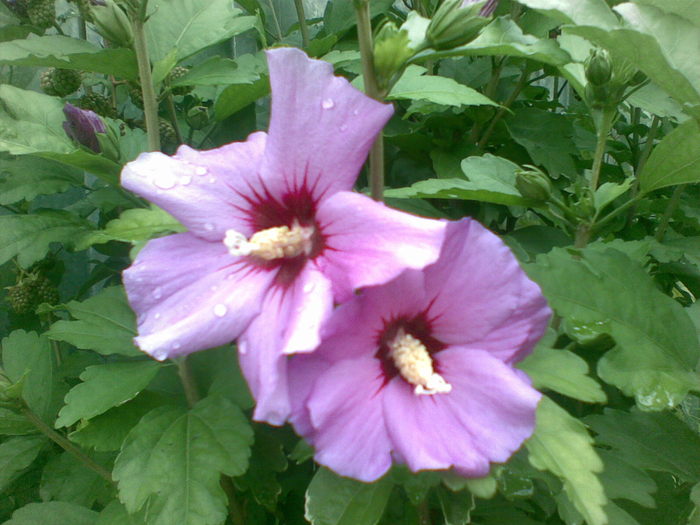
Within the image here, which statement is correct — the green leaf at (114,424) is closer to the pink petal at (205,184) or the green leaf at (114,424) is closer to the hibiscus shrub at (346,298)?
the hibiscus shrub at (346,298)

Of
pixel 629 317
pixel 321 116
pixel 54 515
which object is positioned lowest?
pixel 54 515

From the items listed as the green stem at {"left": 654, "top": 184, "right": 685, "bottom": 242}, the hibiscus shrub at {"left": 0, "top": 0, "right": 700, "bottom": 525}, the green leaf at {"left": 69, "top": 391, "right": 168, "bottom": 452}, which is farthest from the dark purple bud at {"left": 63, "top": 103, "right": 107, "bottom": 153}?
the green stem at {"left": 654, "top": 184, "right": 685, "bottom": 242}

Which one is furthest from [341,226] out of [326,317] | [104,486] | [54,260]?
[54,260]

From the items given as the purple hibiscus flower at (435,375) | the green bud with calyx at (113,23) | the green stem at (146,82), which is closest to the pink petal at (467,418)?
the purple hibiscus flower at (435,375)

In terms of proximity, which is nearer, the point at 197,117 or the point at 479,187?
the point at 479,187

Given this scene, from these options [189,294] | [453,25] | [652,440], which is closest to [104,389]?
[189,294]

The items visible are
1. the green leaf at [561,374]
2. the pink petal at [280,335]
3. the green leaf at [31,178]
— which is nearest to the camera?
the pink petal at [280,335]

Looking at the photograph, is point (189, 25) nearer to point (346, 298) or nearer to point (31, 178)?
point (31, 178)
